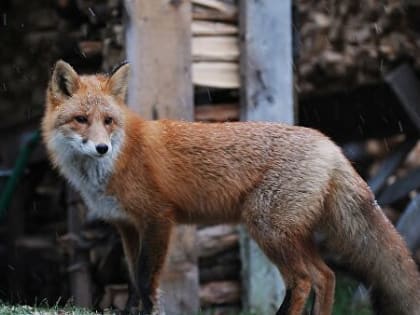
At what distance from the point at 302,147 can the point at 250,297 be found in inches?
87.8

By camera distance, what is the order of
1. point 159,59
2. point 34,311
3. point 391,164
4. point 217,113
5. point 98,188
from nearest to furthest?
point 34,311 → point 98,188 → point 159,59 → point 217,113 → point 391,164

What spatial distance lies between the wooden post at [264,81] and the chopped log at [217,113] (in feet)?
0.40

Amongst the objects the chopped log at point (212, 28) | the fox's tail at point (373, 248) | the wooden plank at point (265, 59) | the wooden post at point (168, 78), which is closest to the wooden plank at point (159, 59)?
the wooden post at point (168, 78)

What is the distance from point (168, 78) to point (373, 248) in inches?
94.9

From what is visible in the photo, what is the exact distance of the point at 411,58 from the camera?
A: 8.16 m

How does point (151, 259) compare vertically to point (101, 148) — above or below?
below

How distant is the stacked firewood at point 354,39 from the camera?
26.6ft

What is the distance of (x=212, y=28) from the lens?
7184 millimetres

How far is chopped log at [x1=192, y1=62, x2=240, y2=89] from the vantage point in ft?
23.4

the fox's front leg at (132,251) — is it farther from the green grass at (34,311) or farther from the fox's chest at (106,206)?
the green grass at (34,311)

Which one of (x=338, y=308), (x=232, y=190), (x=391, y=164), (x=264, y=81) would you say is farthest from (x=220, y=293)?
(x=391, y=164)

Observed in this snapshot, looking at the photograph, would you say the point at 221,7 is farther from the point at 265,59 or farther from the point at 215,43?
the point at 265,59

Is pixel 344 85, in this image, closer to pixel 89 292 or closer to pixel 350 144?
pixel 350 144

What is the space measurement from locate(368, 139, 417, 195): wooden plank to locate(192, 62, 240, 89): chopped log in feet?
7.41
